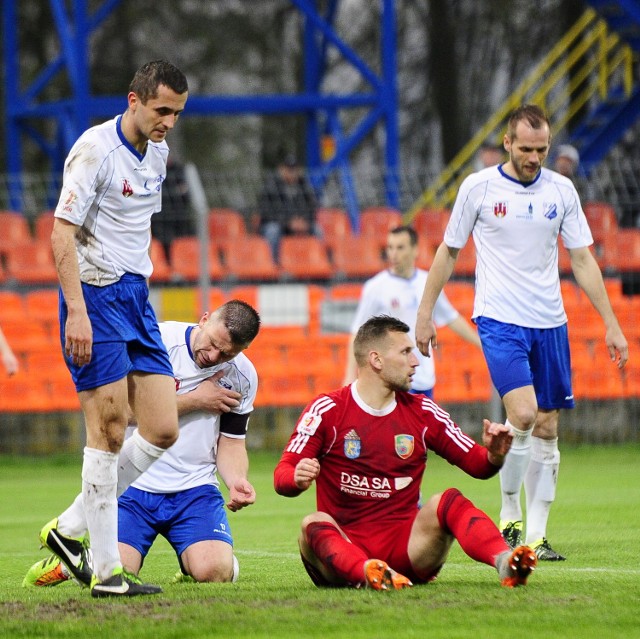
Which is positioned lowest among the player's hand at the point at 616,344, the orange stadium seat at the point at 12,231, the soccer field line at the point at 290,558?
the soccer field line at the point at 290,558

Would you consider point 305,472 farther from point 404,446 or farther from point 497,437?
point 497,437

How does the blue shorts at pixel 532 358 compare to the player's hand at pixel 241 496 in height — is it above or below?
above

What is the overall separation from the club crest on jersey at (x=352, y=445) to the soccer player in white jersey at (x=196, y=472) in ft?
2.38

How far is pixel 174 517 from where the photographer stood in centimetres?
689

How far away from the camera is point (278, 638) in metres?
4.73

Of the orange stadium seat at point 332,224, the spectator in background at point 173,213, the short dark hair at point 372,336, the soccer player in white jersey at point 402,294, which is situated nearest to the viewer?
the short dark hair at point 372,336

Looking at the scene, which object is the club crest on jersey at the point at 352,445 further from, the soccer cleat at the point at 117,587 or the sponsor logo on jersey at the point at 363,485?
the soccer cleat at the point at 117,587

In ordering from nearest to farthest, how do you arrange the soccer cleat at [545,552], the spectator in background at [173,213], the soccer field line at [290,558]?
the soccer field line at [290,558] → the soccer cleat at [545,552] → the spectator in background at [173,213]

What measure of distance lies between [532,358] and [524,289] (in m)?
0.39

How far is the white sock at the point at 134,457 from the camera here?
19.5 feet

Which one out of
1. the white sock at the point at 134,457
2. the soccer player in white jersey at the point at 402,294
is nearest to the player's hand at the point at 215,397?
the white sock at the point at 134,457

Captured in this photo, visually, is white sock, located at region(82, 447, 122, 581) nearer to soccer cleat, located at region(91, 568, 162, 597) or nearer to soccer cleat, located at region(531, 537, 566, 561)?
soccer cleat, located at region(91, 568, 162, 597)

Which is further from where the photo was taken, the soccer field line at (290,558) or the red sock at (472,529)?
the soccer field line at (290,558)

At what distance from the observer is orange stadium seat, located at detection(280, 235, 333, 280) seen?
1583cm
